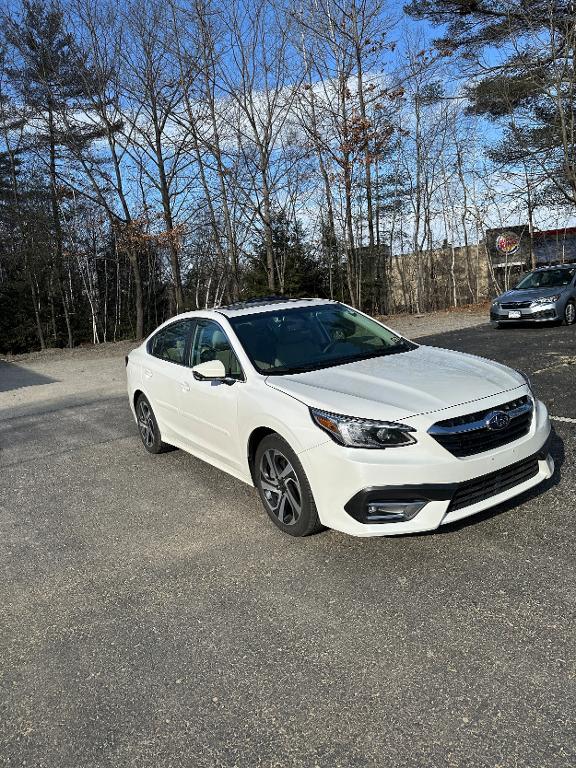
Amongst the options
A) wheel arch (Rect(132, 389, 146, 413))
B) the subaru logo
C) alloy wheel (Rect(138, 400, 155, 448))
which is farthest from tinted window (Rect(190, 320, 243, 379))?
the subaru logo

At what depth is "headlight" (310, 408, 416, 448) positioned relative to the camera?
3297mm

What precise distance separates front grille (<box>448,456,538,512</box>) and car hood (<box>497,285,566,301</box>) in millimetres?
11045

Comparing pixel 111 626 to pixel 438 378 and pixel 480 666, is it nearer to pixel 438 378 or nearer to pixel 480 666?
pixel 480 666

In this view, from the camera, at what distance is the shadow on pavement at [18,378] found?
12.6 m

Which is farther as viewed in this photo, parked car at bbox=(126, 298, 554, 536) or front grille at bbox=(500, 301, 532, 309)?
front grille at bbox=(500, 301, 532, 309)

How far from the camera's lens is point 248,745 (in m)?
2.20

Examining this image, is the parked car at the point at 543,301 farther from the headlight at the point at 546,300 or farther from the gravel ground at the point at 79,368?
the gravel ground at the point at 79,368

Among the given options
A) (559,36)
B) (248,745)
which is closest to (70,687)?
(248,745)

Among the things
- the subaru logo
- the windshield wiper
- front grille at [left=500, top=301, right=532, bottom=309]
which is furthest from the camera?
front grille at [left=500, top=301, right=532, bottom=309]

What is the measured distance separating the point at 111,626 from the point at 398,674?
150 centimetres

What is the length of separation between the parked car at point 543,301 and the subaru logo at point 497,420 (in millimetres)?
10931

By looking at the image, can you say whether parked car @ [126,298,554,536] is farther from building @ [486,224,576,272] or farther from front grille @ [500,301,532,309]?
building @ [486,224,576,272]

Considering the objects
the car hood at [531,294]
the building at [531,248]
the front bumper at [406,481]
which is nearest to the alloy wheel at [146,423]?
the front bumper at [406,481]

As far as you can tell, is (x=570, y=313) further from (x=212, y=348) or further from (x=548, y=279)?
(x=212, y=348)
